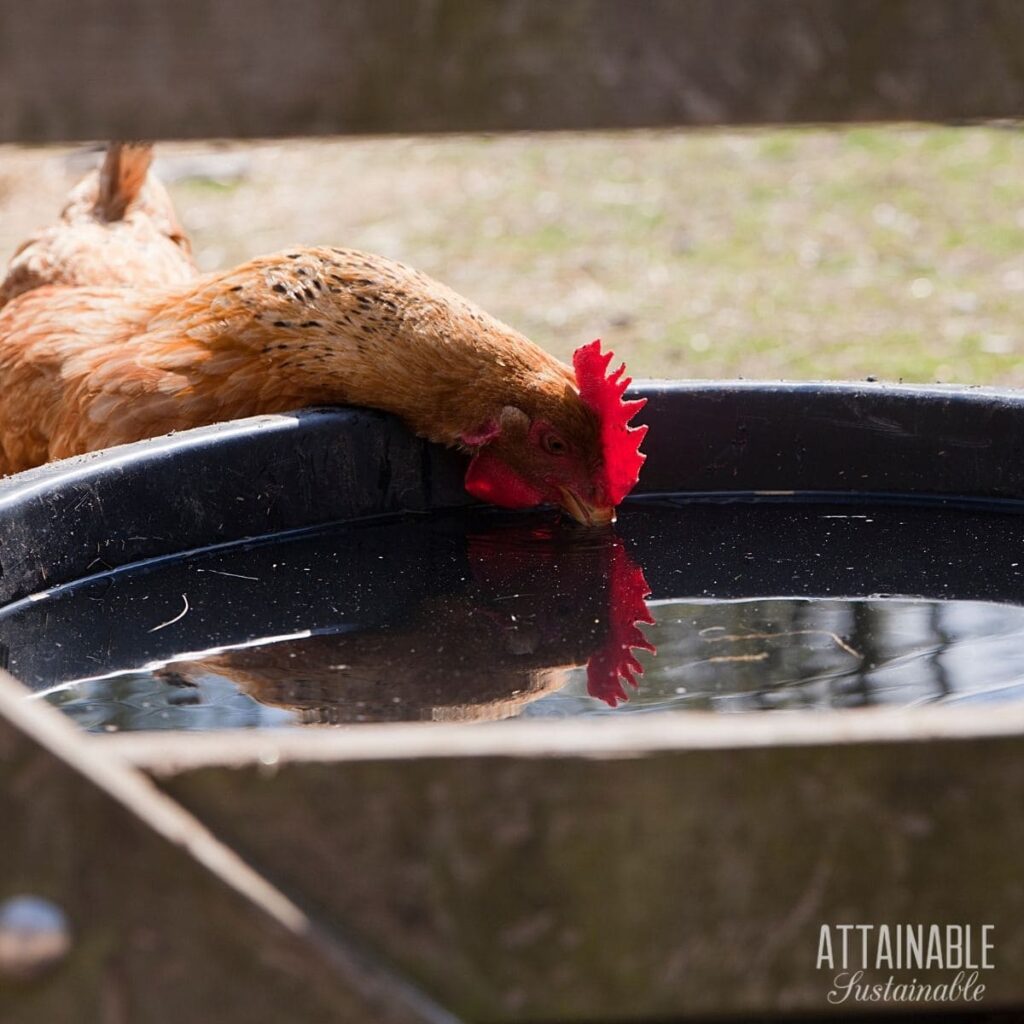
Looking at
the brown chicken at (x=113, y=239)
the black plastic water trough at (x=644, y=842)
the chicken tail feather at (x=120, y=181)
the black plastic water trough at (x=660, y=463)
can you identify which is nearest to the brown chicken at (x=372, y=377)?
the black plastic water trough at (x=660, y=463)

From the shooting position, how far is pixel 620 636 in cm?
268

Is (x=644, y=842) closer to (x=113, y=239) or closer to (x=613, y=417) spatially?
(x=613, y=417)

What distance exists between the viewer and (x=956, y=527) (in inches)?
124

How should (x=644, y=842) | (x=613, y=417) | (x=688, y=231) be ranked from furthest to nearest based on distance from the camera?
(x=688, y=231) < (x=613, y=417) < (x=644, y=842)

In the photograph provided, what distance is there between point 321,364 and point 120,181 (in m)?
1.64

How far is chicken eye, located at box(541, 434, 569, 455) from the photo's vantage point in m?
3.38

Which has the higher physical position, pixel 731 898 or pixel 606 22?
pixel 606 22

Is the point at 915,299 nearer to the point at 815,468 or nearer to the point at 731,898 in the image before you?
the point at 815,468

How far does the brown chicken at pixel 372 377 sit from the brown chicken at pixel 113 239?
30.6 inches

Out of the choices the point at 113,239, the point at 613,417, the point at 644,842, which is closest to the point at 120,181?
the point at 113,239

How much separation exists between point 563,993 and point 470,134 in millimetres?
740

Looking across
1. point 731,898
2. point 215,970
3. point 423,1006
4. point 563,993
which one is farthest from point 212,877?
point 731,898

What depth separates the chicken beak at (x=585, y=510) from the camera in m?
3.29

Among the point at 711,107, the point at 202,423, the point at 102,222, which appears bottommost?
the point at 202,423
